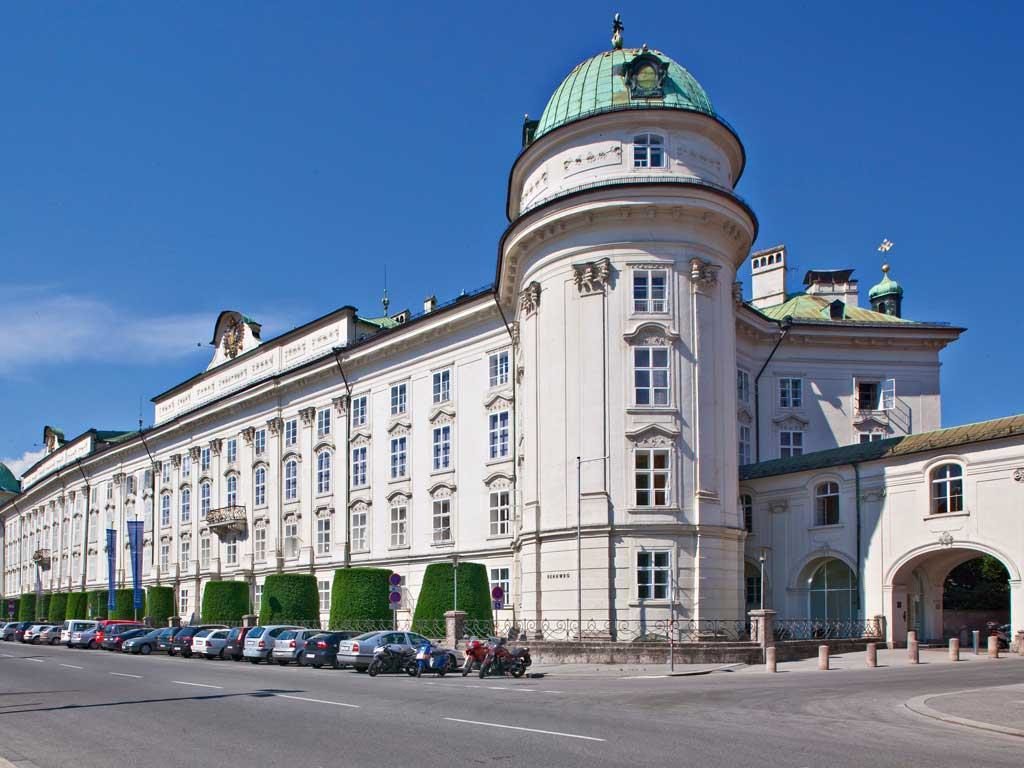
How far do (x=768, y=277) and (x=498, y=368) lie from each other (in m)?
25.4

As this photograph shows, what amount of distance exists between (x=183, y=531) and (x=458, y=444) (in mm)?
33177

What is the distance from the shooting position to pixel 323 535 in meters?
Result: 60.2

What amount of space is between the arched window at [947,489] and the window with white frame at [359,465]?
28.4 metres

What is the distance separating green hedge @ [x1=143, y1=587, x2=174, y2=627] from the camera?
73188 mm

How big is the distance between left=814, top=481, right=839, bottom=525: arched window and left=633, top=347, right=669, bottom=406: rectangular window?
28.7 feet

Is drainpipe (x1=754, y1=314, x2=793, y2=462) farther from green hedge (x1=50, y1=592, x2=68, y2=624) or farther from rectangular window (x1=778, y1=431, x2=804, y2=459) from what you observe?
green hedge (x1=50, y1=592, x2=68, y2=624)

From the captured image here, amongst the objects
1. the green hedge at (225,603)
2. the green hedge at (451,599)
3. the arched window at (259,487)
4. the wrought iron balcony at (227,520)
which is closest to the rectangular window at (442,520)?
the green hedge at (451,599)

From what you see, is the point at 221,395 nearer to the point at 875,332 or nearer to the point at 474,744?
the point at 875,332

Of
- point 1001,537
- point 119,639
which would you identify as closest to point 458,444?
point 119,639

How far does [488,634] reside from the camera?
4431 centimetres

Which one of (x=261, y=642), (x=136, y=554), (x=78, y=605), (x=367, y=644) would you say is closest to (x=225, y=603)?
(x=136, y=554)

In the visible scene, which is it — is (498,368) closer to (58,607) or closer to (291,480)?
(291,480)

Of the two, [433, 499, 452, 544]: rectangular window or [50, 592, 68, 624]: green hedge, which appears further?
[50, 592, 68, 624]: green hedge

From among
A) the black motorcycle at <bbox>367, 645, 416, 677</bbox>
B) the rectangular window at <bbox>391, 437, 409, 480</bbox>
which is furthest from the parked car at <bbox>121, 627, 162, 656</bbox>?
the black motorcycle at <bbox>367, 645, 416, 677</bbox>
